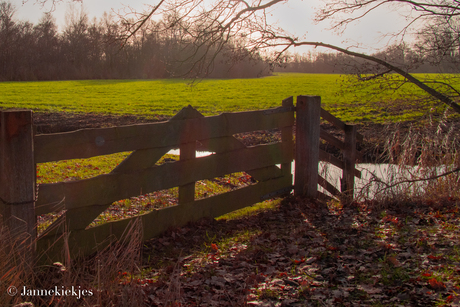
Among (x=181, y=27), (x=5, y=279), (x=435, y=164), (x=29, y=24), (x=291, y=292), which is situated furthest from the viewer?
(x=29, y=24)

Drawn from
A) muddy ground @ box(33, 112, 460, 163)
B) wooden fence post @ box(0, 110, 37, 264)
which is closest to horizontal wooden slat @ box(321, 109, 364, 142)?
wooden fence post @ box(0, 110, 37, 264)

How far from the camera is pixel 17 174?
332 cm

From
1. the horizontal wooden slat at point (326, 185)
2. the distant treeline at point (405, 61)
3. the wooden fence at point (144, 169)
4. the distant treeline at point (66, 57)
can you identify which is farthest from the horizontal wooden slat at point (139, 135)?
the distant treeline at point (66, 57)

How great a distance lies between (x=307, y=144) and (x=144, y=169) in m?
2.95

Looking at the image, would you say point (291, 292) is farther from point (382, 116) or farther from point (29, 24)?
point (29, 24)

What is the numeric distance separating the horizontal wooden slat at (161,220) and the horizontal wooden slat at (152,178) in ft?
1.01

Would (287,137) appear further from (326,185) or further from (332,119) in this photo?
(326,185)

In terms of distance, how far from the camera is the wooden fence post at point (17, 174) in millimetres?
3281

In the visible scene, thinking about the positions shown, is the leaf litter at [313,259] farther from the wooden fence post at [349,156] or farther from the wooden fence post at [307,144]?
the wooden fence post at [349,156]

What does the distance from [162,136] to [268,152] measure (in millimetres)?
2010

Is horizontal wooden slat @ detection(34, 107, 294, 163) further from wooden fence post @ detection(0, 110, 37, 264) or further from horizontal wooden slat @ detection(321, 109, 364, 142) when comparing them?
horizontal wooden slat @ detection(321, 109, 364, 142)

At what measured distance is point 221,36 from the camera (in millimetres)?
8352

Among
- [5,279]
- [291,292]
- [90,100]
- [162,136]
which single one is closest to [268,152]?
[162,136]

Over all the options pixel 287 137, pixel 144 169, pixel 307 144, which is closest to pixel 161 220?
pixel 144 169
